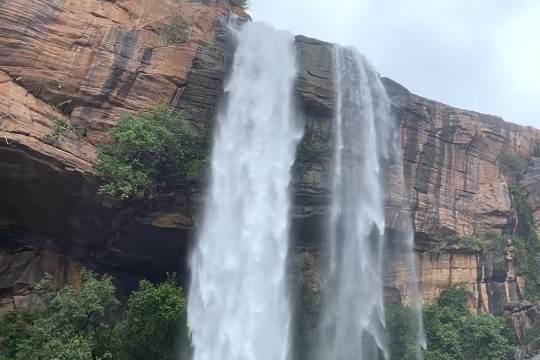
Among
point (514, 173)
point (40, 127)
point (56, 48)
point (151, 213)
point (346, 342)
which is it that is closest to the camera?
point (40, 127)

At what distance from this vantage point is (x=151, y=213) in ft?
60.4

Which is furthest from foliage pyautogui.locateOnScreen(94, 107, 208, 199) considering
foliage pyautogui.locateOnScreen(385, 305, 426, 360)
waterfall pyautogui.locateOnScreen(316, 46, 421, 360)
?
foliage pyautogui.locateOnScreen(385, 305, 426, 360)

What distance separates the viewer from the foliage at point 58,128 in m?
16.1

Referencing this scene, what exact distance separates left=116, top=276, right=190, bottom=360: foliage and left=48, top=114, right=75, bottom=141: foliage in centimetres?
517

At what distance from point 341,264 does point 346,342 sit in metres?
2.85

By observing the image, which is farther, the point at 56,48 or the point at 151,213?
the point at 151,213

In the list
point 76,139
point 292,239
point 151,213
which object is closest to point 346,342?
point 292,239

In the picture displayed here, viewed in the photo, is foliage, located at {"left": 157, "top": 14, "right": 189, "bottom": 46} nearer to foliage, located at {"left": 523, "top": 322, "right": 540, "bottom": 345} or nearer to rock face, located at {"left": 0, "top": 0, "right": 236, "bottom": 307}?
rock face, located at {"left": 0, "top": 0, "right": 236, "bottom": 307}

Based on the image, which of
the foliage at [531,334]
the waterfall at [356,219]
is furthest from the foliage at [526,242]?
the waterfall at [356,219]

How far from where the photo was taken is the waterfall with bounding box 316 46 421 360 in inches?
789

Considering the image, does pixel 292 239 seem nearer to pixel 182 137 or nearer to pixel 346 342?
pixel 346 342

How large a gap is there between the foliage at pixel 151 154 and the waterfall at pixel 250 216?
3.22 ft

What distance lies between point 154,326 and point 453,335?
1111 centimetres

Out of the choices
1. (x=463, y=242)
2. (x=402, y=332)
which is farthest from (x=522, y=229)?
(x=402, y=332)
